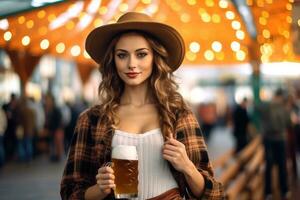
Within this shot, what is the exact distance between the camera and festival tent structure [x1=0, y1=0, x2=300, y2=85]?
7500mm

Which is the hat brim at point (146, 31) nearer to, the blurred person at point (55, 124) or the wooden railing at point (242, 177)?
the wooden railing at point (242, 177)

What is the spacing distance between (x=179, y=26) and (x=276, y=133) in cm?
629

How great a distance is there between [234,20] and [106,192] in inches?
304

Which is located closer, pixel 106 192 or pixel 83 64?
pixel 106 192

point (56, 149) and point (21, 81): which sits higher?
point (21, 81)

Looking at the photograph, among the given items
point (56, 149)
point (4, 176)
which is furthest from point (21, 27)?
point (56, 149)

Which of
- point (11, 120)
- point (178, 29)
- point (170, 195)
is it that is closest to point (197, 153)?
point (170, 195)

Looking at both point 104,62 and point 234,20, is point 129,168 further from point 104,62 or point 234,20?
point 234,20

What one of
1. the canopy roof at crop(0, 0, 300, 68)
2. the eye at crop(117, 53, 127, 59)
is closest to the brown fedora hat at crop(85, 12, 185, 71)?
the eye at crop(117, 53, 127, 59)

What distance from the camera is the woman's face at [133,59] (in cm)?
217

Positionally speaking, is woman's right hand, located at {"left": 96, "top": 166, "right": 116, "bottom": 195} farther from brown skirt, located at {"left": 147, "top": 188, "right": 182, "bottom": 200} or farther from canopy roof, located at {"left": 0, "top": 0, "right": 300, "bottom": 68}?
canopy roof, located at {"left": 0, "top": 0, "right": 300, "bottom": 68}

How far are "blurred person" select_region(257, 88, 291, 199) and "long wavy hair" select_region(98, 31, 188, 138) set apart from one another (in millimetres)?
5426

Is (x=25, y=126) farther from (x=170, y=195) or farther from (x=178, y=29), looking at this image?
(x=170, y=195)

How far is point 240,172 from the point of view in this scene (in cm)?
812
